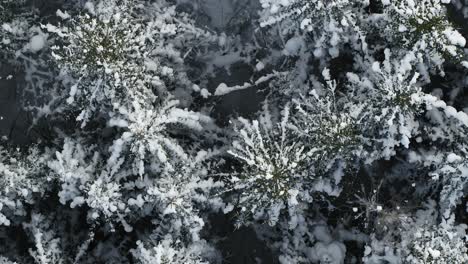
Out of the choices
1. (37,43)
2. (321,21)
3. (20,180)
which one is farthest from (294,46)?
(20,180)

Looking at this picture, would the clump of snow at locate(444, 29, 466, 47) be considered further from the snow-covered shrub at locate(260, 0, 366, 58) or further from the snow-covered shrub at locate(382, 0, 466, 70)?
the snow-covered shrub at locate(260, 0, 366, 58)

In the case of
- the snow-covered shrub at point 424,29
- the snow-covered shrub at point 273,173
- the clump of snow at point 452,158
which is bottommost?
the clump of snow at point 452,158

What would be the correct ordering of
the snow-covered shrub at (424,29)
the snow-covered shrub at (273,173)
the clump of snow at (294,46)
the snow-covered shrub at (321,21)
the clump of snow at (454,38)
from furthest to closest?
the clump of snow at (294,46), the snow-covered shrub at (321,21), the snow-covered shrub at (273,173), the snow-covered shrub at (424,29), the clump of snow at (454,38)

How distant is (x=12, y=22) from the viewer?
1425 cm

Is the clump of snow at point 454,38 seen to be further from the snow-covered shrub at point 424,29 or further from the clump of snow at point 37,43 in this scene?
the clump of snow at point 37,43

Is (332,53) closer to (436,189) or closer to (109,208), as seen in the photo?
(436,189)

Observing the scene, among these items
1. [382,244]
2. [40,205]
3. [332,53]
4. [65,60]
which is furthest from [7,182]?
[382,244]

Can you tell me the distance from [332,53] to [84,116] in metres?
5.84

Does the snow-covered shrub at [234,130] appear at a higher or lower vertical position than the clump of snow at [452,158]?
higher

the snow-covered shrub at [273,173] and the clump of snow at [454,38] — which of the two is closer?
the clump of snow at [454,38]

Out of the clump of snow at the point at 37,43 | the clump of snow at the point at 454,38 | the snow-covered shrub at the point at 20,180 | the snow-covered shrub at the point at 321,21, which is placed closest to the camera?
the clump of snow at the point at 454,38

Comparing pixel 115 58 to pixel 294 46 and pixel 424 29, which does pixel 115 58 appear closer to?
pixel 294 46

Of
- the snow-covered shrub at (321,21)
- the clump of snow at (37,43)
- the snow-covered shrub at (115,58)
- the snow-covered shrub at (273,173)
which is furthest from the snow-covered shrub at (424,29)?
the clump of snow at (37,43)

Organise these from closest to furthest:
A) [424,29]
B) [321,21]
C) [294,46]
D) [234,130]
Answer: [424,29] < [321,21] < [294,46] < [234,130]
